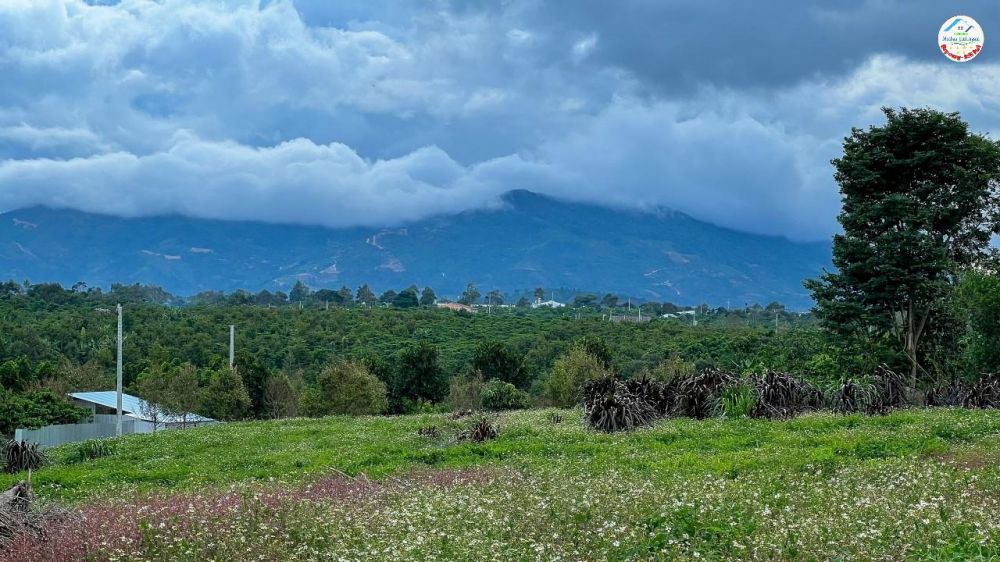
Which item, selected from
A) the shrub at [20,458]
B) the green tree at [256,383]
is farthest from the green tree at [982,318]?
the green tree at [256,383]

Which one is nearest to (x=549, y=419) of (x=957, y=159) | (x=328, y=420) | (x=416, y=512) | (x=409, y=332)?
(x=328, y=420)

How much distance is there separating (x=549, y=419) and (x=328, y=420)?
38.8ft

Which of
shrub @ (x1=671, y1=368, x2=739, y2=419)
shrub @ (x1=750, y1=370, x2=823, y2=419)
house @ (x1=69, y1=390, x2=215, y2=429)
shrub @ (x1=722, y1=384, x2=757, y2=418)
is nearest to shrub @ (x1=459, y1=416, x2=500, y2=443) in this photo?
shrub @ (x1=671, y1=368, x2=739, y2=419)

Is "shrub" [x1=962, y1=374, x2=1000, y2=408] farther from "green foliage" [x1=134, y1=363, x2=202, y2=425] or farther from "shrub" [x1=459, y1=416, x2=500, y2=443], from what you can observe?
"green foliage" [x1=134, y1=363, x2=202, y2=425]

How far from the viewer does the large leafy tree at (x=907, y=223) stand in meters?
34.0

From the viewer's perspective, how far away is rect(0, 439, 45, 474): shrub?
2533cm

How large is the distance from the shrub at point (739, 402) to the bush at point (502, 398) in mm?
28776

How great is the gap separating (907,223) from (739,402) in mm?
15742

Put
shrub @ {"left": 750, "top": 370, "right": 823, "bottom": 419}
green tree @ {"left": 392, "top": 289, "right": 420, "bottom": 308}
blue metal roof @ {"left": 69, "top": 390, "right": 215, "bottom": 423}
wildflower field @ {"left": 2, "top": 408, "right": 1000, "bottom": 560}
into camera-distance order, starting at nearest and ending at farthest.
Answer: wildflower field @ {"left": 2, "top": 408, "right": 1000, "bottom": 560} < shrub @ {"left": 750, "top": 370, "right": 823, "bottom": 419} < blue metal roof @ {"left": 69, "top": 390, "right": 215, "bottom": 423} < green tree @ {"left": 392, "top": 289, "right": 420, "bottom": 308}

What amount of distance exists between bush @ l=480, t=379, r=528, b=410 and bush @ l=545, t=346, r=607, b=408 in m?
2.34

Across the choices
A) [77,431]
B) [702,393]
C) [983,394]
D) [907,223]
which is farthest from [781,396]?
[77,431]

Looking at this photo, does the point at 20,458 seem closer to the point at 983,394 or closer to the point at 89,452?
the point at 89,452

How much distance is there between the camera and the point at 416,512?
987 cm

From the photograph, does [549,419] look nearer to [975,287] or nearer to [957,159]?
[975,287]
